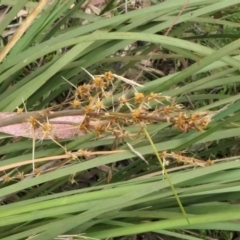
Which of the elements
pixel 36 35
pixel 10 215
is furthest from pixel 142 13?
pixel 10 215

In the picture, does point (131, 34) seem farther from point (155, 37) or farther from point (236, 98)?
point (236, 98)

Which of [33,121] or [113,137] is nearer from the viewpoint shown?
[33,121]

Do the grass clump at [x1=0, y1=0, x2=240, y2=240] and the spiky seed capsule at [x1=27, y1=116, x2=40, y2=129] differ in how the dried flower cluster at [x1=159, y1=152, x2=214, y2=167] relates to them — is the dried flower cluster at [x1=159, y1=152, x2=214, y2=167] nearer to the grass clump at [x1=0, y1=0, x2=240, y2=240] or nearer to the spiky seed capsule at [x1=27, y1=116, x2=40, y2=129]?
the grass clump at [x1=0, y1=0, x2=240, y2=240]

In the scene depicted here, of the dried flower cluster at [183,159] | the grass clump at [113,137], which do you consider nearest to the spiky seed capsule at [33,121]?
the grass clump at [113,137]

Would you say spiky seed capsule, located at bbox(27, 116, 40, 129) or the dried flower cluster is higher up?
spiky seed capsule, located at bbox(27, 116, 40, 129)

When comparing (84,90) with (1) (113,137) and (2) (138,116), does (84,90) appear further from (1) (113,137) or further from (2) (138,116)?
(1) (113,137)

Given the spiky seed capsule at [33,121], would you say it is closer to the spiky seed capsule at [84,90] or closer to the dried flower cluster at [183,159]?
the spiky seed capsule at [84,90]

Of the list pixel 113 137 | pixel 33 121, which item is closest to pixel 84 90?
pixel 33 121

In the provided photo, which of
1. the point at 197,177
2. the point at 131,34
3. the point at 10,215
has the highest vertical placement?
the point at 131,34

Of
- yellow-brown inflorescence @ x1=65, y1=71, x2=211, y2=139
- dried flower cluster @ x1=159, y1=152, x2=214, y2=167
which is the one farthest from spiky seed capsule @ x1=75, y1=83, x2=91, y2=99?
dried flower cluster @ x1=159, y1=152, x2=214, y2=167

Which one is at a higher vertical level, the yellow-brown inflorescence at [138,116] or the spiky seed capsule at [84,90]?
the spiky seed capsule at [84,90]

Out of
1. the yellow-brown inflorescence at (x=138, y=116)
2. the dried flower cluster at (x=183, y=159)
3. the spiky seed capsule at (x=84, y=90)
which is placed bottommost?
the dried flower cluster at (x=183, y=159)
